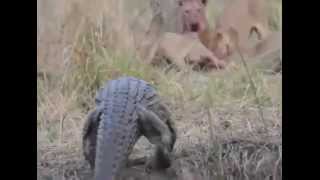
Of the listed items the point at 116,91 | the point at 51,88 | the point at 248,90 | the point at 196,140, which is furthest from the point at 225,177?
the point at 51,88

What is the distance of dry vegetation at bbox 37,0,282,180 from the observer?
9.10ft

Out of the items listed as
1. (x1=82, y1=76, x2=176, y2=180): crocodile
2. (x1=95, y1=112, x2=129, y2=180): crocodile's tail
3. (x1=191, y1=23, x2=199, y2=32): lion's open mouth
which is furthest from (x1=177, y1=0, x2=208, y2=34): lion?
(x1=95, y1=112, x2=129, y2=180): crocodile's tail

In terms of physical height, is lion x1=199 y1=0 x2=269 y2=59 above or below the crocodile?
above

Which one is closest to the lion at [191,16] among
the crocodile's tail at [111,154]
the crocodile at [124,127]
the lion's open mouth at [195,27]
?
the lion's open mouth at [195,27]

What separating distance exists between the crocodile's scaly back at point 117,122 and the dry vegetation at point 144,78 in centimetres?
4

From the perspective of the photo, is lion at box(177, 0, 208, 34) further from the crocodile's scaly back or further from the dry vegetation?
the crocodile's scaly back

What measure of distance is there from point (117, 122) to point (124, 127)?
1.3 inches

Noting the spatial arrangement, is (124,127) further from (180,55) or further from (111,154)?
(180,55)

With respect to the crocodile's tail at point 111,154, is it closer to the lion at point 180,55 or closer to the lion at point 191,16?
the lion at point 180,55

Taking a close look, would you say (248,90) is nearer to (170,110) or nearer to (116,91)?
(170,110)

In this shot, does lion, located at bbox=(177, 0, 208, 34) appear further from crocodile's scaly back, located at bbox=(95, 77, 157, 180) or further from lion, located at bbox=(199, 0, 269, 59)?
crocodile's scaly back, located at bbox=(95, 77, 157, 180)

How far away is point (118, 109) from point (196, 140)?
32cm

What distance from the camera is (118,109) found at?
2766mm

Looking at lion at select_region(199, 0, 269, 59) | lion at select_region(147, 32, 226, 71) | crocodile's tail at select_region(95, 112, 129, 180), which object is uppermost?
lion at select_region(199, 0, 269, 59)
